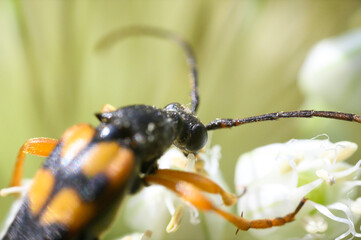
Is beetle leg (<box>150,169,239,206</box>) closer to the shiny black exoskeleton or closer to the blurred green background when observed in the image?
the shiny black exoskeleton

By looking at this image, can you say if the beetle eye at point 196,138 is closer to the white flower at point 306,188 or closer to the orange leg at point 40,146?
the white flower at point 306,188

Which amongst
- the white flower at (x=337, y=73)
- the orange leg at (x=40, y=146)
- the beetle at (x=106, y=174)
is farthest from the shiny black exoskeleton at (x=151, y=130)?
the white flower at (x=337, y=73)

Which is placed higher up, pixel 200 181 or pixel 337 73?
pixel 337 73

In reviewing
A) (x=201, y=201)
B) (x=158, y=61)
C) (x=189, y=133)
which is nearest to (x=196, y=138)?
(x=189, y=133)

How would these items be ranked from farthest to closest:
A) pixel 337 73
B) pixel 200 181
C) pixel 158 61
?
pixel 158 61, pixel 337 73, pixel 200 181

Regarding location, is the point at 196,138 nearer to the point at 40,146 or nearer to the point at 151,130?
the point at 151,130

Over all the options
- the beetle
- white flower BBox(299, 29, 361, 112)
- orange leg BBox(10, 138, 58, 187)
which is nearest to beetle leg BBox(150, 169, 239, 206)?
the beetle

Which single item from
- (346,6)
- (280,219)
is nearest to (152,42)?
(346,6)
